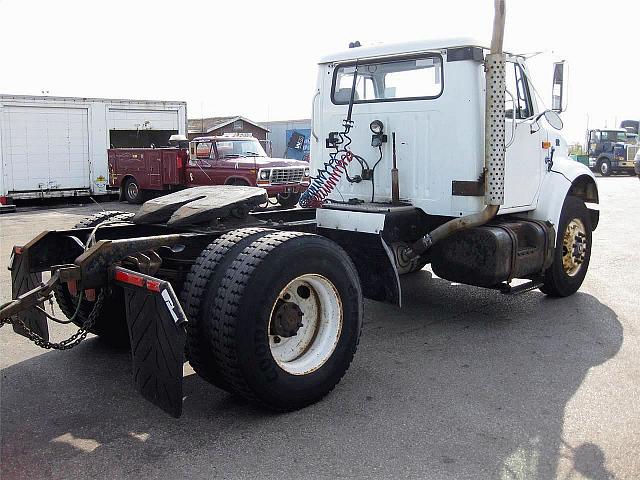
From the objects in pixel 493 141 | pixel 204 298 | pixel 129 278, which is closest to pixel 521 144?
pixel 493 141

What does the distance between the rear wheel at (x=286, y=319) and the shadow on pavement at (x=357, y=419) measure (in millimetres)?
232

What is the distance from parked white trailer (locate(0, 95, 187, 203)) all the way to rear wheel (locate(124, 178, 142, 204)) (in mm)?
1251

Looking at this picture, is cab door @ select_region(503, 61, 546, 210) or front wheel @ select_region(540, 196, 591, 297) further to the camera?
front wheel @ select_region(540, 196, 591, 297)

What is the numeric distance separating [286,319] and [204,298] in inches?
22.9

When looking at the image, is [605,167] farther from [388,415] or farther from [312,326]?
[388,415]

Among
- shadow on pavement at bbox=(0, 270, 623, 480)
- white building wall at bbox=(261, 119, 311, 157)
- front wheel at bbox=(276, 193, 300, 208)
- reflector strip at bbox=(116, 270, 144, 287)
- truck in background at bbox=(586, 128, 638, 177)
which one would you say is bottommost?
shadow on pavement at bbox=(0, 270, 623, 480)

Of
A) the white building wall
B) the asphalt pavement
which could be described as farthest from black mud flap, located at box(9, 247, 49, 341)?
the white building wall

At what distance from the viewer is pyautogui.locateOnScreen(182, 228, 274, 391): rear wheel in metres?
3.99

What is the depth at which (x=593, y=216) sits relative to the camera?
303 inches

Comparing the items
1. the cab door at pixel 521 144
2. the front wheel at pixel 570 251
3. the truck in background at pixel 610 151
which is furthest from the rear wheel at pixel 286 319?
the truck in background at pixel 610 151

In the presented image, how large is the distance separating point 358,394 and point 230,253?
4.45 ft

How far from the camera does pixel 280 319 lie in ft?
13.9

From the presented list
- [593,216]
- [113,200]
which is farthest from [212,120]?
[593,216]

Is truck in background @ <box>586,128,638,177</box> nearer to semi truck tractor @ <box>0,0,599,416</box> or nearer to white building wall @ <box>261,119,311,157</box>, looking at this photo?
white building wall @ <box>261,119,311,157</box>
